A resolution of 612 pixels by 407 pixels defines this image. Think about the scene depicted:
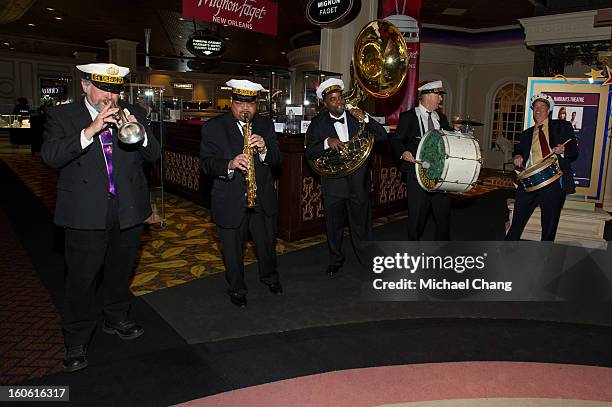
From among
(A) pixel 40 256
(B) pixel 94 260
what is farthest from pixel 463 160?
(A) pixel 40 256

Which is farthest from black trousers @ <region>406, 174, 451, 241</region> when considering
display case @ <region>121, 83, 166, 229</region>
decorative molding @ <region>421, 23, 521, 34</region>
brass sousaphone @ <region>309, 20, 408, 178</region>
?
decorative molding @ <region>421, 23, 521, 34</region>

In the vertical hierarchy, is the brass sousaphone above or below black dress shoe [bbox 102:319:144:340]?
above

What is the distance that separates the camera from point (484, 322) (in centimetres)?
368

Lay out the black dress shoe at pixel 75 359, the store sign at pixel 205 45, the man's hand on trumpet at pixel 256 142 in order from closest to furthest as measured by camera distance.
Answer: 1. the black dress shoe at pixel 75 359
2. the man's hand on trumpet at pixel 256 142
3. the store sign at pixel 205 45

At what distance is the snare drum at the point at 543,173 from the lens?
4449 millimetres

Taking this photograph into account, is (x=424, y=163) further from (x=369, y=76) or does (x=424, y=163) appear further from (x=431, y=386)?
(x=431, y=386)

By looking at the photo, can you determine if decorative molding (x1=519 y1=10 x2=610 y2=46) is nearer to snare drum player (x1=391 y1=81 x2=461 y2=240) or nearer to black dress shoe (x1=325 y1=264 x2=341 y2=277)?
snare drum player (x1=391 y1=81 x2=461 y2=240)

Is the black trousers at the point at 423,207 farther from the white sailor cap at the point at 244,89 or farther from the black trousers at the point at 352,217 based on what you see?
the white sailor cap at the point at 244,89

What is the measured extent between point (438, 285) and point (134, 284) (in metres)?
2.75

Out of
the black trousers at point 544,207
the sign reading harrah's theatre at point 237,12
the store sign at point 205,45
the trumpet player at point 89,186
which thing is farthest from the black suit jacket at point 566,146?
the store sign at point 205,45

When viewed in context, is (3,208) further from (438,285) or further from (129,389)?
(438,285)

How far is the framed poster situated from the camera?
581 cm

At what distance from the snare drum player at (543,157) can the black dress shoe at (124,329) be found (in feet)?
12.3

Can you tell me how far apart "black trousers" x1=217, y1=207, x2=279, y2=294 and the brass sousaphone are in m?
0.87
